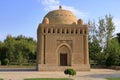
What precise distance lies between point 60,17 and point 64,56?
462 cm

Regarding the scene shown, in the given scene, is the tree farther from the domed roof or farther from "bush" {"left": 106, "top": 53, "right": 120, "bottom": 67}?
the domed roof

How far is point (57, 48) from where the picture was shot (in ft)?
A: 97.2

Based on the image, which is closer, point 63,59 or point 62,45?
point 62,45

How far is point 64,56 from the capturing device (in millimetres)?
30516

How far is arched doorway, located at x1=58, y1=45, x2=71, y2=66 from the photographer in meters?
30.1

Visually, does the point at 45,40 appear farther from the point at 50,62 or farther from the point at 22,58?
the point at 22,58

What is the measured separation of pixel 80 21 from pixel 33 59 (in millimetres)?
26282

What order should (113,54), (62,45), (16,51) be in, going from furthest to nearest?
(16,51), (113,54), (62,45)

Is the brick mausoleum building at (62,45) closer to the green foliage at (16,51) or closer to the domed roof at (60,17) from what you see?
the domed roof at (60,17)

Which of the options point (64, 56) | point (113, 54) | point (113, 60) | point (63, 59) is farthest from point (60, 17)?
point (113, 60)

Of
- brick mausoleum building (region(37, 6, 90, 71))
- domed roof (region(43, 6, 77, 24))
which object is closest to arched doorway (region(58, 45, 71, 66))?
brick mausoleum building (region(37, 6, 90, 71))

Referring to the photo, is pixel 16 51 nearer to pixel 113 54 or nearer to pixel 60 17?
pixel 113 54

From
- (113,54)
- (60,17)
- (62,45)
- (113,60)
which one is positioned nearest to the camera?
(62,45)

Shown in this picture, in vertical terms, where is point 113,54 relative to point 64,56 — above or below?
above
